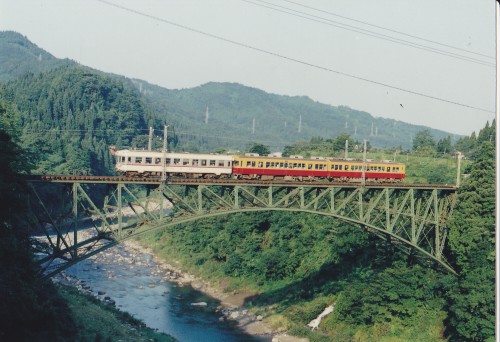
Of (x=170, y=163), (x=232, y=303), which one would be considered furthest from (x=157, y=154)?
(x=232, y=303)

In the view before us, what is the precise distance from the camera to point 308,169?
3906 cm

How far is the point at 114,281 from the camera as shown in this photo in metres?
52.8

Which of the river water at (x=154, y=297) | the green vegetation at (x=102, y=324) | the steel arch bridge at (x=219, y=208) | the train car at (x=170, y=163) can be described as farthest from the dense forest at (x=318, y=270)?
the train car at (x=170, y=163)

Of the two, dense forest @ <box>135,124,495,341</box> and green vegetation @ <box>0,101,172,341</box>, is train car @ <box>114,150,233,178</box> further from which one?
dense forest @ <box>135,124,495,341</box>

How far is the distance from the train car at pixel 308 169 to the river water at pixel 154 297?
12.3 m

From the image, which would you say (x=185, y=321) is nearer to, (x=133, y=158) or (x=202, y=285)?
(x=202, y=285)

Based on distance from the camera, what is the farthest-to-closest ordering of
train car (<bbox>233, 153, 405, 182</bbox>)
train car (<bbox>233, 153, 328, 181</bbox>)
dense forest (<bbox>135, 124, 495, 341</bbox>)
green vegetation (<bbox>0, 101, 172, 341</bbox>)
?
train car (<bbox>233, 153, 405, 182</bbox>) < train car (<bbox>233, 153, 328, 181</bbox>) < dense forest (<bbox>135, 124, 495, 341</bbox>) < green vegetation (<bbox>0, 101, 172, 341</bbox>)

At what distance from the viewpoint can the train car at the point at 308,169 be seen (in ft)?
121

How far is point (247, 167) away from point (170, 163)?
20.5 feet

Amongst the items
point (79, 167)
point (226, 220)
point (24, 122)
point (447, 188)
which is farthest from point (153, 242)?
point (24, 122)

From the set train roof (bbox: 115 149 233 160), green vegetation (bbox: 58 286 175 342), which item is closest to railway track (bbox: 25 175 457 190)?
train roof (bbox: 115 149 233 160)

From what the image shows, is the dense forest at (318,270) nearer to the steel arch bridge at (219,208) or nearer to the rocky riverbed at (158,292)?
the steel arch bridge at (219,208)

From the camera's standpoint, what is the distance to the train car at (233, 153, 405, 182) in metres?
36.9

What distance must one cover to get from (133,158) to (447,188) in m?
22.4
